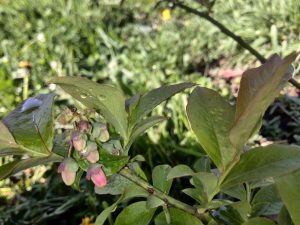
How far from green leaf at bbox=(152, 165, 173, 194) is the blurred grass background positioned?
1.19m

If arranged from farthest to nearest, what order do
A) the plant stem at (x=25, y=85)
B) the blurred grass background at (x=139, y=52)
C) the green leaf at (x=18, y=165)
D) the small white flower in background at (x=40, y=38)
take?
the small white flower in background at (x=40, y=38) < the plant stem at (x=25, y=85) < the blurred grass background at (x=139, y=52) < the green leaf at (x=18, y=165)

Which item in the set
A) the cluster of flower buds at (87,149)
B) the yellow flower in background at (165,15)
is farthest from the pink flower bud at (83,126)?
the yellow flower in background at (165,15)

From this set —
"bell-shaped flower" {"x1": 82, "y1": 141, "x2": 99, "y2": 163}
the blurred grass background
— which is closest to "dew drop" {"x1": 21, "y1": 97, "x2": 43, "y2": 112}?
"bell-shaped flower" {"x1": 82, "y1": 141, "x2": 99, "y2": 163}

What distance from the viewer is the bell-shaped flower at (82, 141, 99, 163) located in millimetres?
545

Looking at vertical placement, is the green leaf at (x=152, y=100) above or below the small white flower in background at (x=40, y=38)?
above

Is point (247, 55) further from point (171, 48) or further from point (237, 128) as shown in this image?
point (237, 128)

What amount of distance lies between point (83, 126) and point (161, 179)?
0.16 m

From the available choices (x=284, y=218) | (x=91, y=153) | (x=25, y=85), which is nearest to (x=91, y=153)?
(x=91, y=153)

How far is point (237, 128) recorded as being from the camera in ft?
1.57

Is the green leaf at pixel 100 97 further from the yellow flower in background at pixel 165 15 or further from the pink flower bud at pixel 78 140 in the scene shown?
the yellow flower in background at pixel 165 15

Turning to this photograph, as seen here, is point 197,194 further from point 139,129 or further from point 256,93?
point 256,93

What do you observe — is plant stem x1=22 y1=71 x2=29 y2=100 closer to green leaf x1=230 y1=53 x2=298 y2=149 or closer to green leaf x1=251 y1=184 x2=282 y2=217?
green leaf x1=251 y1=184 x2=282 y2=217

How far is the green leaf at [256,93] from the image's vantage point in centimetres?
45

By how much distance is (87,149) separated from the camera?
55 centimetres
